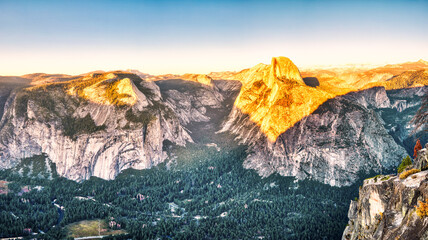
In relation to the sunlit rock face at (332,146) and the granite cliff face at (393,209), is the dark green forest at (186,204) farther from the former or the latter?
the granite cliff face at (393,209)

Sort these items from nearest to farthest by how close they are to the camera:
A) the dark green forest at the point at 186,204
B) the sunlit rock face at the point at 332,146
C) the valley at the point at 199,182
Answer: the dark green forest at the point at 186,204 → the valley at the point at 199,182 → the sunlit rock face at the point at 332,146

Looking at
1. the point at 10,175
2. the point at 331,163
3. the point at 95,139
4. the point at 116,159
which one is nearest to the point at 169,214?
the point at 116,159

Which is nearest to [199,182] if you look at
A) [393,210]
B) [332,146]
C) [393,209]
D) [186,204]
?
[186,204]

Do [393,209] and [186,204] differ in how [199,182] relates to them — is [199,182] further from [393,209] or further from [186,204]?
[393,209]

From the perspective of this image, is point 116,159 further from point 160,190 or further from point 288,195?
point 288,195

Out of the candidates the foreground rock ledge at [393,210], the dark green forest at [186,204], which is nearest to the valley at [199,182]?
the dark green forest at [186,204]
